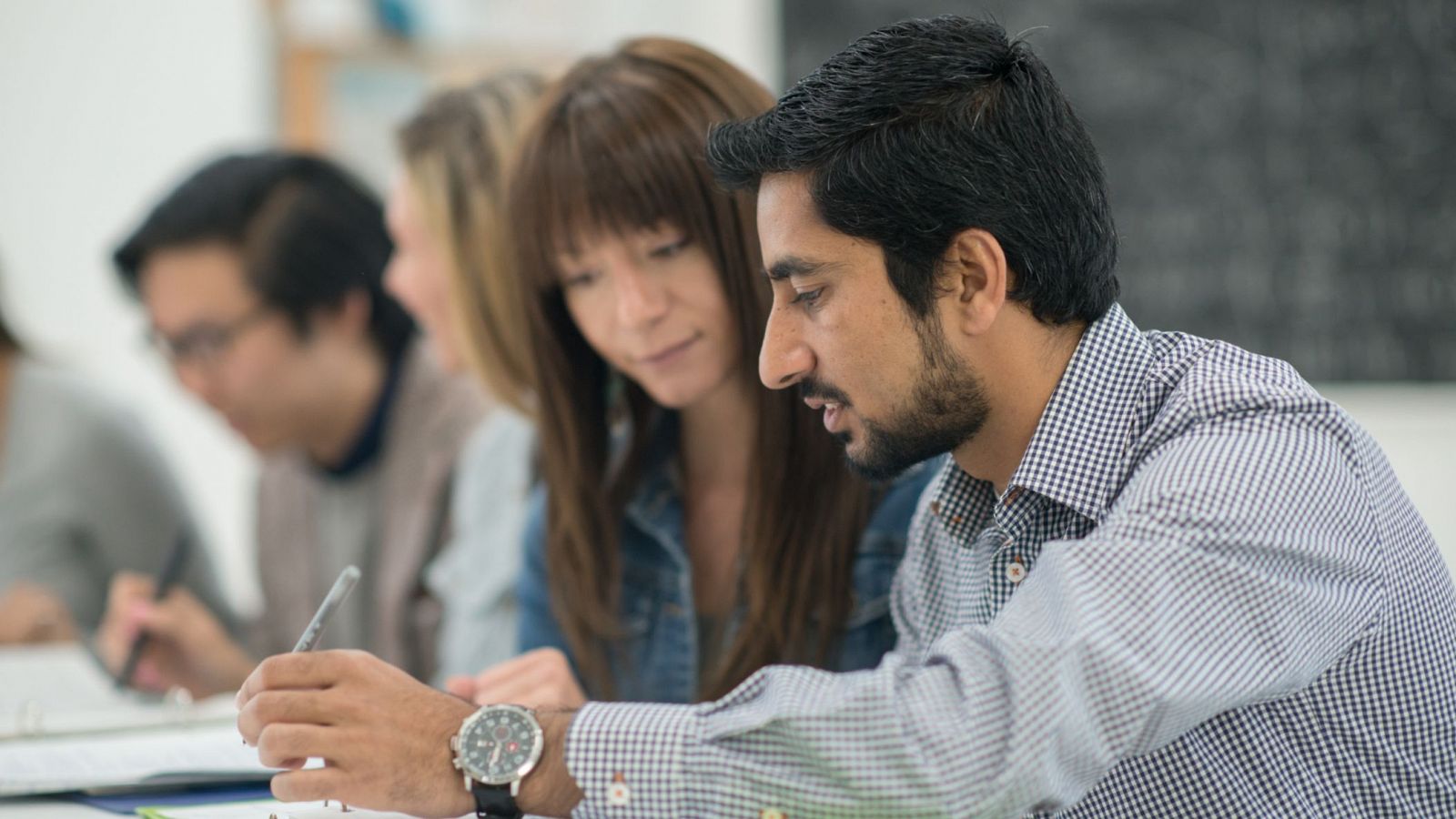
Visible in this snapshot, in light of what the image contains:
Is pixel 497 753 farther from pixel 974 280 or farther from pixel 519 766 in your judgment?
pixel 974 280

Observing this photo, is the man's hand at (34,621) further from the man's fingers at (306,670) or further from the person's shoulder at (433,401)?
the man's fingers at (306,670)

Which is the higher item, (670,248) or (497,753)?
Result: (670,248)

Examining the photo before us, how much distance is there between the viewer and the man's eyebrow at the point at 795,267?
3.24ft

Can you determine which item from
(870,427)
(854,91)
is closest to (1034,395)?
(870,427)

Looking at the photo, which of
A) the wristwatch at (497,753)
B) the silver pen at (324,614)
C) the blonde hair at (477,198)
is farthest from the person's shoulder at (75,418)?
the wristwatch at (497,753)

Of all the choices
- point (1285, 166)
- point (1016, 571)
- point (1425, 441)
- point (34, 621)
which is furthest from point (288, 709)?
point (1285, 166)

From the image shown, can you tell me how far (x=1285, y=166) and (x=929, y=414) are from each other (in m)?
1.99

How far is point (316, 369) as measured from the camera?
230cm

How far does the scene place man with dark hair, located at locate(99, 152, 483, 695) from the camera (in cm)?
223

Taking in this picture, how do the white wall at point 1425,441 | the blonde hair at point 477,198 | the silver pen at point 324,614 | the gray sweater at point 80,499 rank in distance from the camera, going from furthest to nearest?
the white wall at point 1425,441 → the gray sweater at point 80,499 → the blonde hair at point 477,198 → the silver pen at point 324,614

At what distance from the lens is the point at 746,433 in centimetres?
152

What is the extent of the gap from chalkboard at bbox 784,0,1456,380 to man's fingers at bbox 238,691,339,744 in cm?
204

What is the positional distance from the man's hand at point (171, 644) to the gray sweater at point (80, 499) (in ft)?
1.42

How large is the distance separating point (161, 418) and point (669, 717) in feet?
10.8
